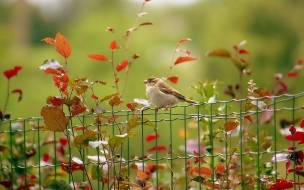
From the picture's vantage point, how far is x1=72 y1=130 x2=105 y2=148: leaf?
7.72ft

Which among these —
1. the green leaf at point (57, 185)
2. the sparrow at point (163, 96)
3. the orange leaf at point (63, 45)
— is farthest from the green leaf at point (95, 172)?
the sparrow at point (163, 96)

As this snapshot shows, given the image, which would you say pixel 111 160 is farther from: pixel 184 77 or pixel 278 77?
pixel 184 77

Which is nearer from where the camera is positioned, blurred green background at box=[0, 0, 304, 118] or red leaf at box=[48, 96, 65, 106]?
red leaf at box=[48, 96, 65, 106]

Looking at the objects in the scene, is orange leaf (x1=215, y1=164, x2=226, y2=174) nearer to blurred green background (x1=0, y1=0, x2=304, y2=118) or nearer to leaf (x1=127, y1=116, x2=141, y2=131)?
leaf (x1=127, y1=116, x2=141, y2=131)

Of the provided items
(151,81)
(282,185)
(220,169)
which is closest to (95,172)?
(220,169)

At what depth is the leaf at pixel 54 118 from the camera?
2.34 meters

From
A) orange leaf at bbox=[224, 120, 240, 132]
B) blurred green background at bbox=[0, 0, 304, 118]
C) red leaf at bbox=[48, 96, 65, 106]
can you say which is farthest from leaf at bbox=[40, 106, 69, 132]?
blurred green background at bbox=[0, 0, 304, 118]

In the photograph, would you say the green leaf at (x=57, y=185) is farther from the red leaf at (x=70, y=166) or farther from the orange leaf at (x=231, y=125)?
the orange leaf at (x=231, y=125)

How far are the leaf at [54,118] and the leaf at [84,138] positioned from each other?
0.07m

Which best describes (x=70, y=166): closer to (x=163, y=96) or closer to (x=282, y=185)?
(x=282, y=185)

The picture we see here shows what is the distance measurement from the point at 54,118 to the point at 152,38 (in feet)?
46.6

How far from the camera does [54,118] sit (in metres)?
2.36

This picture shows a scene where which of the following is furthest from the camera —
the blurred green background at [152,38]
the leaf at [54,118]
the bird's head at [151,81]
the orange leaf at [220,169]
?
the blurred green background at [152,38]

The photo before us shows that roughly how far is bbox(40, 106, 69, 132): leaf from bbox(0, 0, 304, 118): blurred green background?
1645 mm
